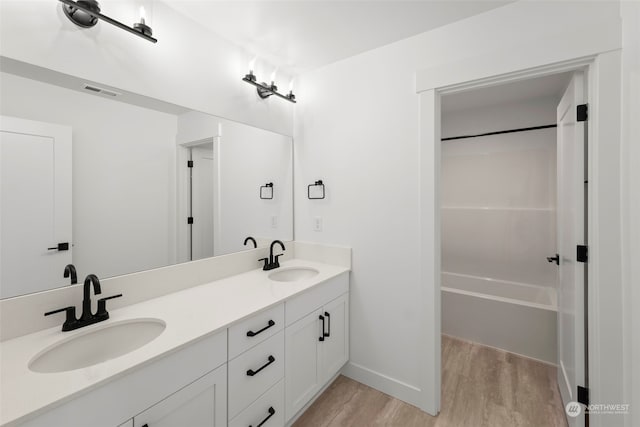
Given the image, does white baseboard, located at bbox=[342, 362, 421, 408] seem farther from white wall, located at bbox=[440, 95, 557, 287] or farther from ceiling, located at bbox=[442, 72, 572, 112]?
ceiling, located at bbox=[442, 72, 572, 112]

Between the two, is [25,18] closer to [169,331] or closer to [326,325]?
[169,331]

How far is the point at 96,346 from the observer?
1118 mm

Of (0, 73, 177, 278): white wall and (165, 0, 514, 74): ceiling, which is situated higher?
(165, 0, 514, 74): ceiling

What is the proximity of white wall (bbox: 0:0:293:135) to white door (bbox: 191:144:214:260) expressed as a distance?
0.30 metres

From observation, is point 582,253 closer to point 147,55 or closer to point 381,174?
point 381,174

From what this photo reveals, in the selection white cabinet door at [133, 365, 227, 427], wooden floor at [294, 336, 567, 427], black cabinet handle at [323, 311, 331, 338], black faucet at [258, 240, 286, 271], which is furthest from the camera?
black faucet at [258, 240, 286, 271]

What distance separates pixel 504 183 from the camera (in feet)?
10.00

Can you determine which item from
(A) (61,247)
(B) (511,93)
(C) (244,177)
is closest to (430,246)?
(C) (244,177)

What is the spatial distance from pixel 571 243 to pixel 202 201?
2226 mm

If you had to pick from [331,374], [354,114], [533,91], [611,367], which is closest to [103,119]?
[354,114]

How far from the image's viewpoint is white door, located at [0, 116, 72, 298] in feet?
3.43

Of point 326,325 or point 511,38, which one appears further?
point 326,325

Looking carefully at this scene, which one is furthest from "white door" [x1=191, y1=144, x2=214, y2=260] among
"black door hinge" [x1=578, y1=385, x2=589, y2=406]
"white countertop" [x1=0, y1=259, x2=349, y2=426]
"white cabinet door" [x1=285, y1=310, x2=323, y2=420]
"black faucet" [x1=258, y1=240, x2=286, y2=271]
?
"black door hinge" [x1=578, y1=385, x2=589, y2=406]

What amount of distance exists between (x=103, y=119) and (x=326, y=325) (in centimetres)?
169
